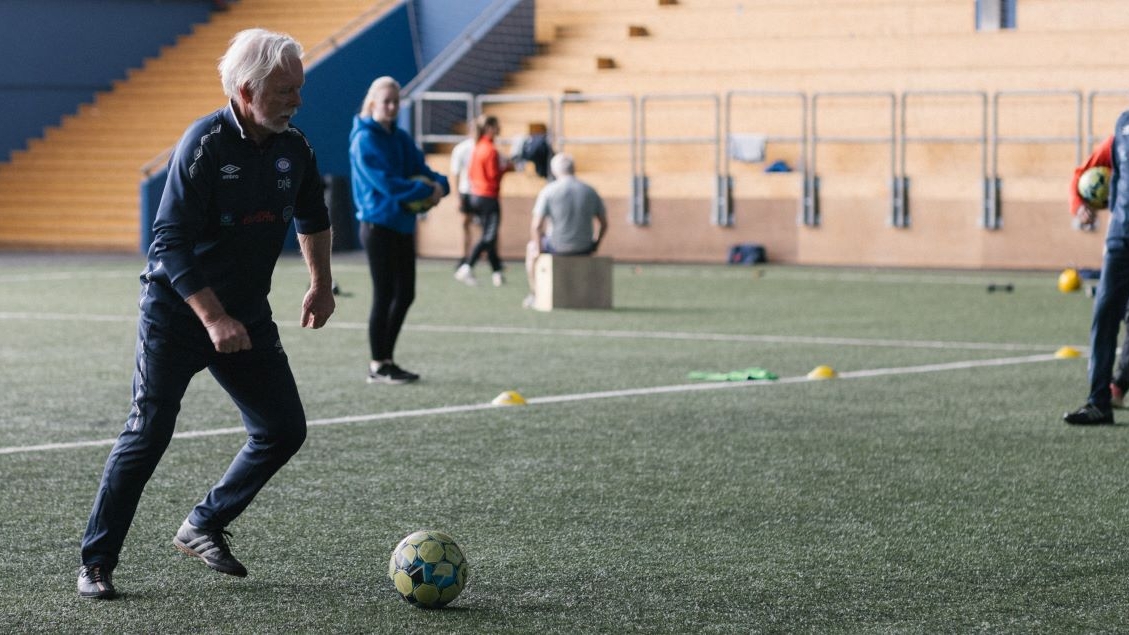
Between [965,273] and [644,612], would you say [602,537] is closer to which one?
[644,612]

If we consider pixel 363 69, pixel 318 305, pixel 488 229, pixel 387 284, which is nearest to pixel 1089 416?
pixel 387 284

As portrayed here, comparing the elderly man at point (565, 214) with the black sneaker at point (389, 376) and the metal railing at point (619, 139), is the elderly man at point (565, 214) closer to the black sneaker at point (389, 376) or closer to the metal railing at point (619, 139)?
the black sneaker at point (389, 376)

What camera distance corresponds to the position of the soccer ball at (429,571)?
5043mm

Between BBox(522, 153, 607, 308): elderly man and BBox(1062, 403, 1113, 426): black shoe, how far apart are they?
8563mm

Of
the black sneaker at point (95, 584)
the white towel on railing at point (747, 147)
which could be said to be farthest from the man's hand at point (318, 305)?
the white towel on railing at point (747, 147)

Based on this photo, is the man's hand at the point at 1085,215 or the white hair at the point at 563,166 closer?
the man's hand at the point at 1085,215

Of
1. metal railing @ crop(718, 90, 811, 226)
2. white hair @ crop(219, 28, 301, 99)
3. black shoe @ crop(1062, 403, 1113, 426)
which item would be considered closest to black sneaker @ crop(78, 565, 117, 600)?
white hair @ crop(219, 28, 301, 99)

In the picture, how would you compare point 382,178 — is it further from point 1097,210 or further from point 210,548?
point 210,548

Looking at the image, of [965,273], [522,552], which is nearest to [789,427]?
[522,552]

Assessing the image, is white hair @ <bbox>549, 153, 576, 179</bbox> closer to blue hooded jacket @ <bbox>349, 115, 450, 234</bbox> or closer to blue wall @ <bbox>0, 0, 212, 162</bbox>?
blue hooded jacket @ <bbox>349, 115, 450, 234</bbox>

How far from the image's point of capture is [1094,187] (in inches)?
372

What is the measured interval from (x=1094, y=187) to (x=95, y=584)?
6.18 m

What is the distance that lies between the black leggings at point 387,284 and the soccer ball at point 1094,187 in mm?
4001

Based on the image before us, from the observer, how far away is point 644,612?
199 inches
